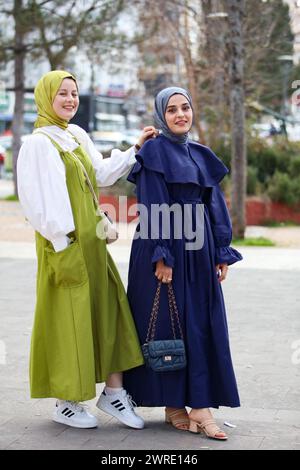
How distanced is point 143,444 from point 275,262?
7.42 metres

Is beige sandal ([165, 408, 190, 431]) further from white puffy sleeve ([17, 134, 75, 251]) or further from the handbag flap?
white puffy sleeve ([17, 134, 75, 251])

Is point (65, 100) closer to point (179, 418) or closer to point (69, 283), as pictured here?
point (69, 283)

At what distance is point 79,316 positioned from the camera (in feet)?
16.2

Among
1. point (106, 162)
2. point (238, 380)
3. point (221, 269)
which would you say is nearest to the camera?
point (221, 269)

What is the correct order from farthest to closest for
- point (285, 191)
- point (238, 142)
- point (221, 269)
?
1. point (285, 191)
2. point (238, 142)
3. point (221, 269)

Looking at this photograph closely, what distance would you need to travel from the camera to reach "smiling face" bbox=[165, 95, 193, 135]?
4969 millimetres

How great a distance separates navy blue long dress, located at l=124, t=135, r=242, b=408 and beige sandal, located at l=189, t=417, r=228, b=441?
96mm

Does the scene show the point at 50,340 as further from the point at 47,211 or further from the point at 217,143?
→ the point at 217,143

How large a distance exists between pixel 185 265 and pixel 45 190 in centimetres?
82

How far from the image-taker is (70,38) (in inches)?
780

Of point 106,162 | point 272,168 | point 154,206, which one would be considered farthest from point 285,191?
point 154,206

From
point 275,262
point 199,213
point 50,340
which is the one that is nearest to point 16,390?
point 50,340

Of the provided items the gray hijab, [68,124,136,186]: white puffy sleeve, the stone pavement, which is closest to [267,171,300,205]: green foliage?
the stone pavement

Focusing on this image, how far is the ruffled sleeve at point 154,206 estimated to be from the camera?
4914mm
